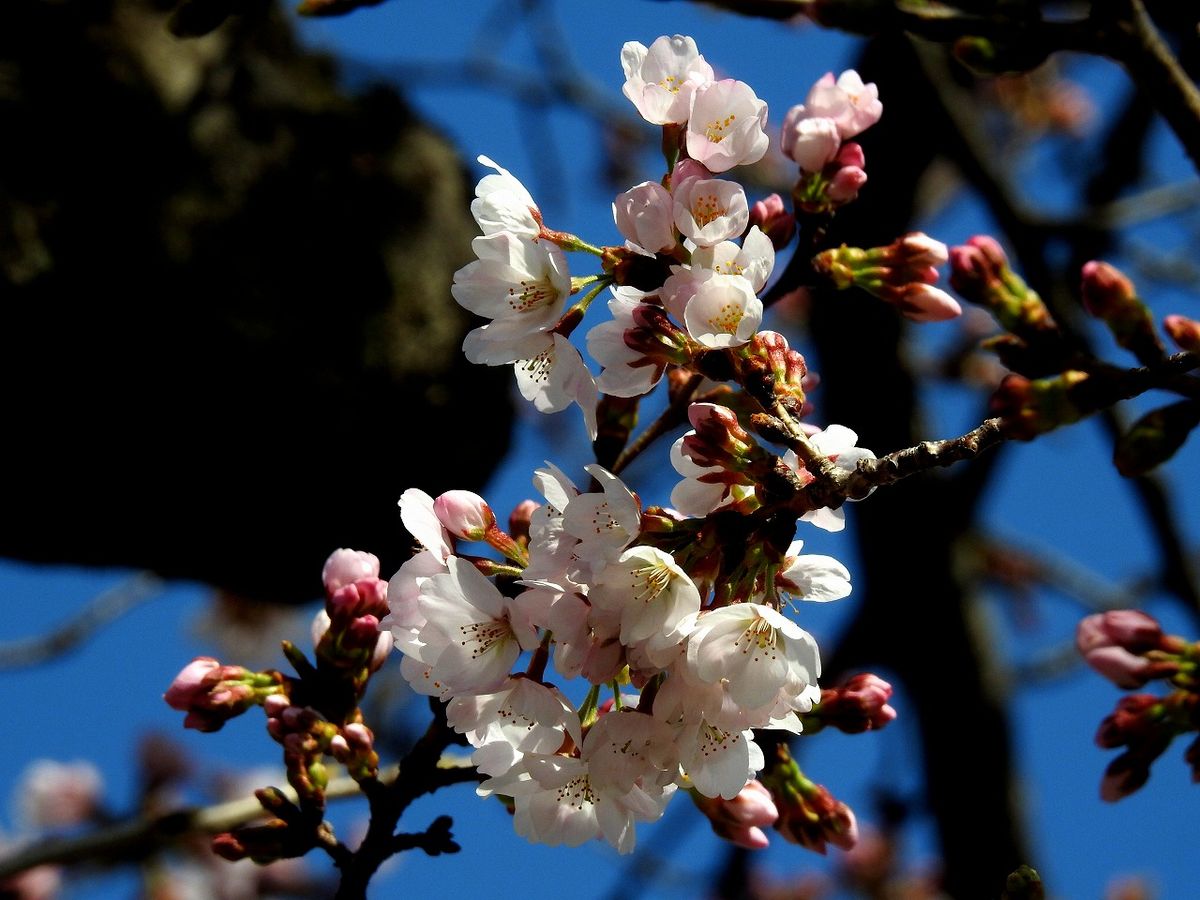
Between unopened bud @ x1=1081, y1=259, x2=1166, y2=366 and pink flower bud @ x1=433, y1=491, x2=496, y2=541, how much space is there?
1.53 feet

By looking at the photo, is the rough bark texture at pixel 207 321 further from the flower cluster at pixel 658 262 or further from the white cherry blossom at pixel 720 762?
the white cherry blossom at pixel 720 762

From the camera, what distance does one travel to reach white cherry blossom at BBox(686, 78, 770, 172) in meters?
0.78

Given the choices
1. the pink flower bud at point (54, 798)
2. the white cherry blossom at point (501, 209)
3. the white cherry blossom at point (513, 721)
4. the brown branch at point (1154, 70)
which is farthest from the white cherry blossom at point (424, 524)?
the pink flower bud at point (54, 798)

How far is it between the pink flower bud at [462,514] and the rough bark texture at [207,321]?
3.68 feet

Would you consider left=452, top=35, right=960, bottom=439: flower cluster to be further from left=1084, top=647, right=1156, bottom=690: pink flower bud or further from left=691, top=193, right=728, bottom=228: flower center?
left=1084, top=647, right=1156, bottom=690: pink flower bud

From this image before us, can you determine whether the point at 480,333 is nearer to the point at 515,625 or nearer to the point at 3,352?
the point at 515,625

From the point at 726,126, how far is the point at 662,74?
0.08 meters

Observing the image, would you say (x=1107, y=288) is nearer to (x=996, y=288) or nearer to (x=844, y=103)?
(x=996, y=288)

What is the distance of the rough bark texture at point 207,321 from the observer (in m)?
1.72

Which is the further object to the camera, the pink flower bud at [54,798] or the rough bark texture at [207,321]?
the pink flower bud at [54,798]

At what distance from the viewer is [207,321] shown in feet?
5.87

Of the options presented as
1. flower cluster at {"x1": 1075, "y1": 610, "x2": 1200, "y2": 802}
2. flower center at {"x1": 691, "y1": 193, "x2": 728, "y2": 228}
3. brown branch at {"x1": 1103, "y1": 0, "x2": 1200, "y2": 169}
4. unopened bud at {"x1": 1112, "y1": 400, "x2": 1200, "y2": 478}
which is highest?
brown branch at {"x1": 1103, "y1": 0, "x2": 1200, "y2": 169}

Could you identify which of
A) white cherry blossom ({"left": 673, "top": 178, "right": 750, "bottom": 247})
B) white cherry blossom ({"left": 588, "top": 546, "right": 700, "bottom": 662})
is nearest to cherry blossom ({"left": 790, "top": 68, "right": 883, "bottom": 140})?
white cherry blossom ({"left": 673, "top": 178, "right": 750, "bottom": 247})

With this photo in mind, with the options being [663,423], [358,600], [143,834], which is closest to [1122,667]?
[663,423]
